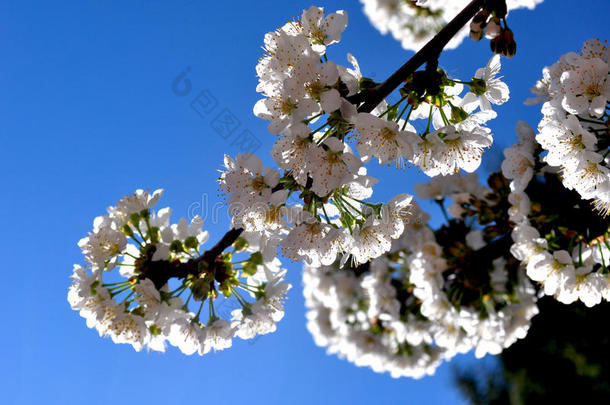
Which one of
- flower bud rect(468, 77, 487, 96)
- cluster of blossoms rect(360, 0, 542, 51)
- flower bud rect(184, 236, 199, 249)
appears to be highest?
cluster of blossoms rect(360, 0, 542, 51)

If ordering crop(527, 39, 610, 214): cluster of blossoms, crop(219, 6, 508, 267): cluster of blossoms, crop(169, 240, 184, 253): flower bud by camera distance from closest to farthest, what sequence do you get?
crop(219, 6, 508, 267): cluster of blossoms → crop(527, 39, 610, 214): cluster of blossoms → crop(169, 240, 184, 253): flower bud

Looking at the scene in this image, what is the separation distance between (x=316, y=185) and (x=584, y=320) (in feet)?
20.3

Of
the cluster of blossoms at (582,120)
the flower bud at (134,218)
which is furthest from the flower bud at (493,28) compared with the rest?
the flower bud at (134,218)

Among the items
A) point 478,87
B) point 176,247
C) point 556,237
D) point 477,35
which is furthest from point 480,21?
point 176,247

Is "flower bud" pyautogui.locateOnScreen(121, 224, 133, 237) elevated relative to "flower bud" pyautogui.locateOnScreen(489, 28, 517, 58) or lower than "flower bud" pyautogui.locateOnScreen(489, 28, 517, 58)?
elevated

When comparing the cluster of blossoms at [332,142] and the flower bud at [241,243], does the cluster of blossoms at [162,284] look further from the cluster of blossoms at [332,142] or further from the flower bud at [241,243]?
the cluster of blossoms at [332,142]

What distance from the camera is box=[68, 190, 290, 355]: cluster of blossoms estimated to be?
5.39ft

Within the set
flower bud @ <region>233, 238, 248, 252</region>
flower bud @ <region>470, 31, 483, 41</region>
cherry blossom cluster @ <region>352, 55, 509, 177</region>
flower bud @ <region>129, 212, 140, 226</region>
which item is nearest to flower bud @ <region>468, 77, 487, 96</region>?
cherry blossom cluster @ <region>352, 55, 509, 177</region>

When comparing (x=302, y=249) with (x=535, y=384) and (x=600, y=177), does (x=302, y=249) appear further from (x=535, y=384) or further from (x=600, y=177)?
(x=535, y=384)

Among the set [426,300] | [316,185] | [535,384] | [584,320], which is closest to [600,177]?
[316,185]

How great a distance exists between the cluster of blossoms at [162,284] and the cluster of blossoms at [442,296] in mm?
830

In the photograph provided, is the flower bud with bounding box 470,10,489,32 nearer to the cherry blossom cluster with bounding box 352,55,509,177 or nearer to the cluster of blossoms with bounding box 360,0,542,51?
the cherry blossom cluster with bounding box 352,55,509,177

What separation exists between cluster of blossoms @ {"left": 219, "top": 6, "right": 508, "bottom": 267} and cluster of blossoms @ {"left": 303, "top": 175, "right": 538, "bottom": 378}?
635 mm

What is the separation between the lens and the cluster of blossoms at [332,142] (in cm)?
116
